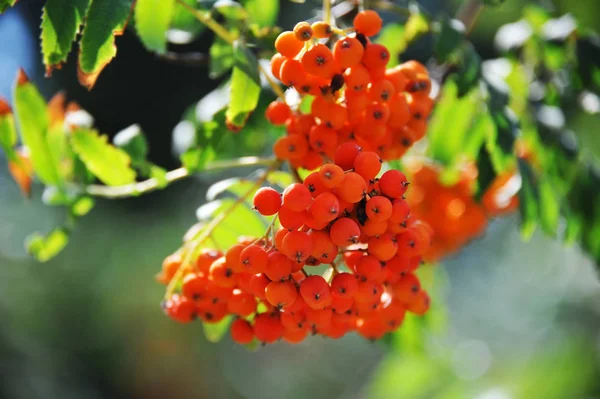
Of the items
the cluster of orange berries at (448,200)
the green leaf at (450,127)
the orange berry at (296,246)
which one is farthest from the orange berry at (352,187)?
the cluster of orange berries at (448,200)

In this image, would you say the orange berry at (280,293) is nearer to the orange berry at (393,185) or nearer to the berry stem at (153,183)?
the orange berry at (393,185)

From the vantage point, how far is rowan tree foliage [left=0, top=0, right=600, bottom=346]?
1385 mm

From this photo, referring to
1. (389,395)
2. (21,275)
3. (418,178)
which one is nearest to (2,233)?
(21,275)

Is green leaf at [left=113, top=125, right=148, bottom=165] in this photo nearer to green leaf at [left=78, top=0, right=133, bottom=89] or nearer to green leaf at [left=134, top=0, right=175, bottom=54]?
green leaf at [left=134, top=0, right=175, bottom=54]

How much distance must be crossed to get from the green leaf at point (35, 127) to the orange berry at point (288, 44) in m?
1.03

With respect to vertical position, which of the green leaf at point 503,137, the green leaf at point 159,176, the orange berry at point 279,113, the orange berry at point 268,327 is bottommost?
the orange berry at point 268,327

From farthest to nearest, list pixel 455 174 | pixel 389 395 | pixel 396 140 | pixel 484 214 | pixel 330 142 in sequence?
1. pixel 389 395
2. pixel 484 214
3. pixel 455 174
4. pixel 396 140
5. pixel 330 142

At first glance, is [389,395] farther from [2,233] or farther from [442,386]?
[2,233]

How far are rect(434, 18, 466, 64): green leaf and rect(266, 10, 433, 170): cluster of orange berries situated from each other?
297 mm

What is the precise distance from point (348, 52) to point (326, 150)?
0.84 ft

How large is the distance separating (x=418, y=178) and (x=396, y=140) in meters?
A: 1.36

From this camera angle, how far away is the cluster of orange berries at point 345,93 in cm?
141

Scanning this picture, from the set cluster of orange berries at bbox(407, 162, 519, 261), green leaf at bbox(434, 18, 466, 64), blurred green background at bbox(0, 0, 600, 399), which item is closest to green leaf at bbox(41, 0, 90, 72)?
green leaf at bbox(434, 18, 466, 64)

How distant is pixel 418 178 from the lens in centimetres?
295
